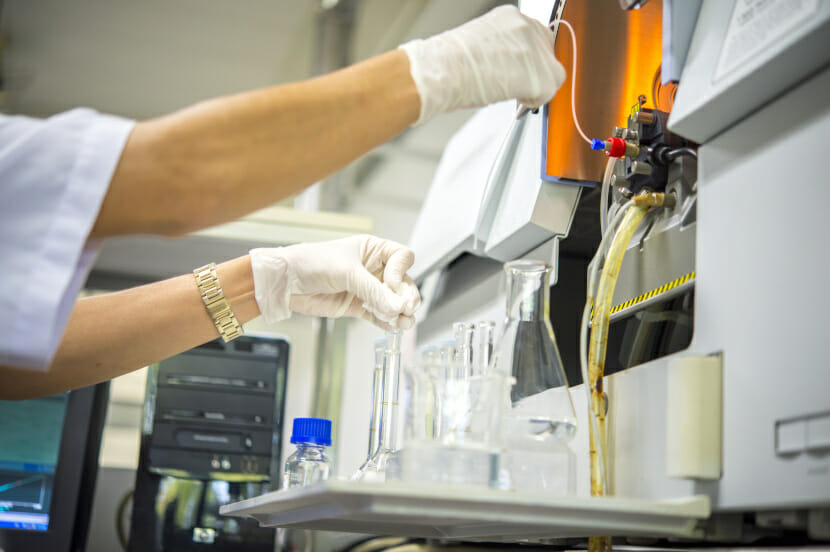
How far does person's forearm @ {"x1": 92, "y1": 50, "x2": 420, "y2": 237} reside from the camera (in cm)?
80

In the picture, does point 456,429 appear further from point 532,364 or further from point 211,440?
point 211,440

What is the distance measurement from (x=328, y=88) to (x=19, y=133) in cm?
32

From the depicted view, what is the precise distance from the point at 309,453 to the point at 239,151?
621 mm

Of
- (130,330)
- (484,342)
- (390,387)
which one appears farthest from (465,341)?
(130,330)

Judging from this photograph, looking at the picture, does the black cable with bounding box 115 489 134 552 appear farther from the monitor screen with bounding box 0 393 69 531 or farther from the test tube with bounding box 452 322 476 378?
the test tube with bounding box 452 322 476 378

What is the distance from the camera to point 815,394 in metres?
0.69

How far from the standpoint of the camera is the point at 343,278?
1.29 metres

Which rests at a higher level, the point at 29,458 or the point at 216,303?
the point at 216,303

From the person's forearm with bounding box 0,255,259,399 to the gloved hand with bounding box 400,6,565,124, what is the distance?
0.52 m

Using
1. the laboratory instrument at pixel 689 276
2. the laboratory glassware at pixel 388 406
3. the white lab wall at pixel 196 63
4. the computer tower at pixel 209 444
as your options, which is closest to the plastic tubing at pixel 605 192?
the laboratory instrument at pixel 689 276

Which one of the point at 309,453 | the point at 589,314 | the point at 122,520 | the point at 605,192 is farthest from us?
the point at 122,520

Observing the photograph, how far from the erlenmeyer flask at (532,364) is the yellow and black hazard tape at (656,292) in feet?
0.53

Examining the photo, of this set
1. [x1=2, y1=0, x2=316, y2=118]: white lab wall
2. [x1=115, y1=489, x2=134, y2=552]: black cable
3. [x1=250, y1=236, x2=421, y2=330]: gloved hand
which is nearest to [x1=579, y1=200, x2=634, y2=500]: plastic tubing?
[x1=250, y1=236, x2=421, y2=330]: gloved hand

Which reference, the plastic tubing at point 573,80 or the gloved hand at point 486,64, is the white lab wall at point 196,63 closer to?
the plastic tubing at point 573,80
